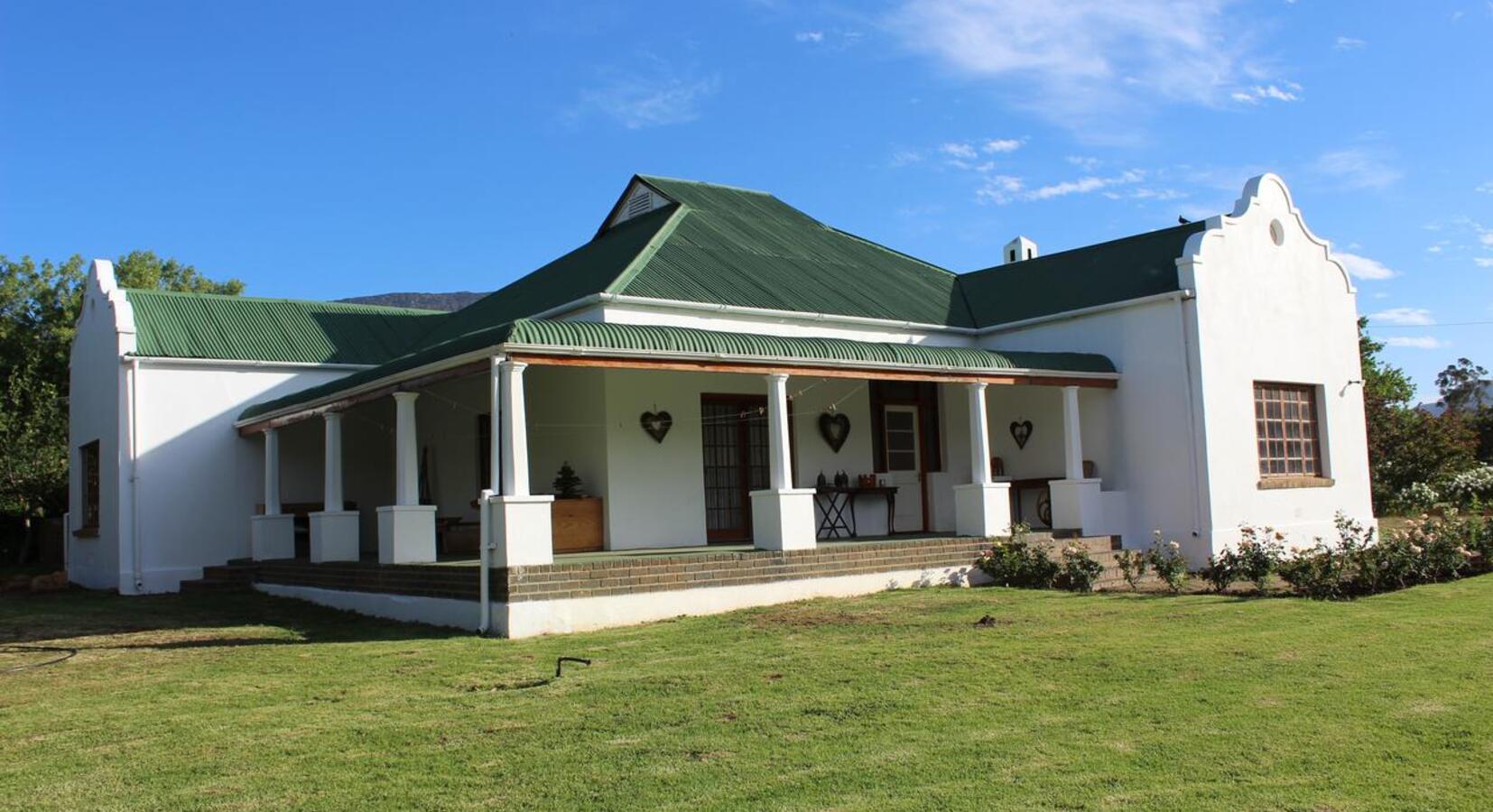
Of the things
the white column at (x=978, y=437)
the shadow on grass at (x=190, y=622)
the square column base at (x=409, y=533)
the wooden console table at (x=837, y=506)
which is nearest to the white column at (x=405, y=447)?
the square column base at (x=409, y=533)

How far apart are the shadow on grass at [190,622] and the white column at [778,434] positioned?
3.64 meters

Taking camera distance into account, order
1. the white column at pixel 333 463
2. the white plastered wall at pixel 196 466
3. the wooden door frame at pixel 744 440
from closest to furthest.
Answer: the white column at pixel 333 463 < the wooden door frame at pixel 744 440 < the white plastered wall at pixel 196 466

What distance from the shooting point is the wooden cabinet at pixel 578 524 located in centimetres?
1445

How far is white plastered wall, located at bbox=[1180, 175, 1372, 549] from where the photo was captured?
16.1m

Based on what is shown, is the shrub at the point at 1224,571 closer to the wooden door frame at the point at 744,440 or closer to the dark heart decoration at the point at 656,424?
the wooden door frame at the point at 744,440

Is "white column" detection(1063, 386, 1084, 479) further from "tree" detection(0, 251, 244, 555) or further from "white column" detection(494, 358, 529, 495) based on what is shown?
"tree" detection(0, 251, 244, 555)

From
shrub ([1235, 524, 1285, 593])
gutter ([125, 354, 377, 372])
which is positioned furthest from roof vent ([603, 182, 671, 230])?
shrub ([1235, 524, 1285, 593])

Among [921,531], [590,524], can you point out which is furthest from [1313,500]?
[590,524]

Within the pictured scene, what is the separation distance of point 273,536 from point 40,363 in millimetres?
16987

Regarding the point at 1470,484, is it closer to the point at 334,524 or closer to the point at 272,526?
the point at 334,524

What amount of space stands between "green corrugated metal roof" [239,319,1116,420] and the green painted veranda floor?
2844mm

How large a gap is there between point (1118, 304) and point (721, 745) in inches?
465

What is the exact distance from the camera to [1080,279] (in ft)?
60.0

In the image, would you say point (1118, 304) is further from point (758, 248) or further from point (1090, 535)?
point (758, 248)
